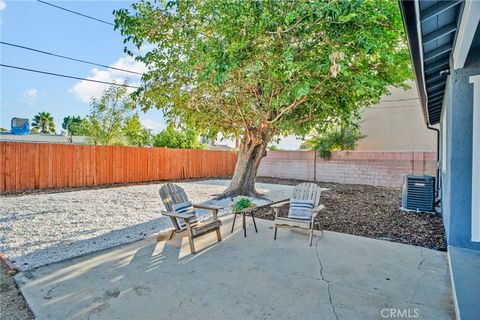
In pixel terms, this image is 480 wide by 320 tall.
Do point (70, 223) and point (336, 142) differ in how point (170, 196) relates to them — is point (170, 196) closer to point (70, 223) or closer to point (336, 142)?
point (70, 223)

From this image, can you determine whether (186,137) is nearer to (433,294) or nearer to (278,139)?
(278,139)

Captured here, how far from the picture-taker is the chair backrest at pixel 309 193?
457cm

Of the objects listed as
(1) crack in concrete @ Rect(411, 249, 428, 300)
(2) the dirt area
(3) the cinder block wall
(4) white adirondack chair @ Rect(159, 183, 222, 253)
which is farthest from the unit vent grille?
(2) the dirt area

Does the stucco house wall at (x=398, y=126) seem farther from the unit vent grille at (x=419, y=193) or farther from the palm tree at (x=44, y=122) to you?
the palm tree at (x=44, y=122)

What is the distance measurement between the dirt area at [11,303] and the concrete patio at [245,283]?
0.06 m

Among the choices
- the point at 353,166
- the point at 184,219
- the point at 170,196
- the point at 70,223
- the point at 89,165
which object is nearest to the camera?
the point at 184,219

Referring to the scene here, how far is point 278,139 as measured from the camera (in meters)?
9.13

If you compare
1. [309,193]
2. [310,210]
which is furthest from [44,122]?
[310,210]

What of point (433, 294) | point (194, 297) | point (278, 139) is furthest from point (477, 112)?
point (278, 139)

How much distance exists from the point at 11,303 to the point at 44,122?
34165 millimetres

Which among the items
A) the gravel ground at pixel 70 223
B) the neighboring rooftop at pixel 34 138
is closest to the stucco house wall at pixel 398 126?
the gravel ground at pixel 70 223

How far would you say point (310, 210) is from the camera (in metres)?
4.34

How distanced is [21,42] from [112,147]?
438 centimetres

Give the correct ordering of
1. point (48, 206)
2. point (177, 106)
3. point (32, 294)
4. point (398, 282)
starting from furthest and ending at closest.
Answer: point (177, 106)
point (48, 206)
point (398, 282)
point (32, 294)
